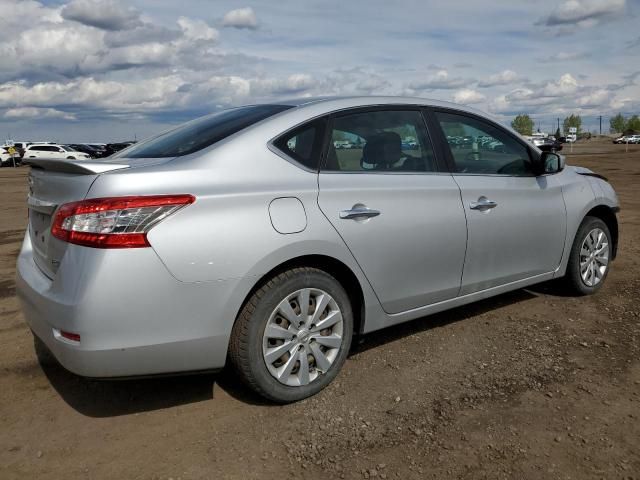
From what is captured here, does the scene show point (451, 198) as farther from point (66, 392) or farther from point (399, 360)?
point (66, 392)

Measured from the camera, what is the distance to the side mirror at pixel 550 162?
14.0ft

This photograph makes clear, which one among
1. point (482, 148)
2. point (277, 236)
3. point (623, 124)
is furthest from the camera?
point (623, 124)

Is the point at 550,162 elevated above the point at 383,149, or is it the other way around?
the point at 383,149

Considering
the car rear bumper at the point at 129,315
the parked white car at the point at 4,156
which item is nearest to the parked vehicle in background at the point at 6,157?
the parked white car at the point at 4,156

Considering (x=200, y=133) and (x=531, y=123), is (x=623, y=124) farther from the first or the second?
(x=200, y=133)

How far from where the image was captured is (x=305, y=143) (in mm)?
3174

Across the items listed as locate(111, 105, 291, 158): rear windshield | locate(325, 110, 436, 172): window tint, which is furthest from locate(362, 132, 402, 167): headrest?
locate(111, 105, 291, 158): rear windshield

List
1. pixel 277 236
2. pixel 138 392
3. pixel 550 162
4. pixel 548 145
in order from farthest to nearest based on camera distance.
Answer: pixel 548 145
pixel 550 162
pixel 138 392
pixel 277 236

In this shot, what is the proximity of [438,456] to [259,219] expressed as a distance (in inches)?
54.8

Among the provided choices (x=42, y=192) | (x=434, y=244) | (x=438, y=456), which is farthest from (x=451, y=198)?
(x=42, y=192)

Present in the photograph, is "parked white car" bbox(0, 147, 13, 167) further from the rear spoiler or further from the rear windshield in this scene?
the rear spoiler

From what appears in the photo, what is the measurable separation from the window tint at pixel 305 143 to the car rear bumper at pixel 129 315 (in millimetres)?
830

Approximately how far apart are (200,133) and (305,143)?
25.7 inches

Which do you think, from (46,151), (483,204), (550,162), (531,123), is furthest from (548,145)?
(531,123)
